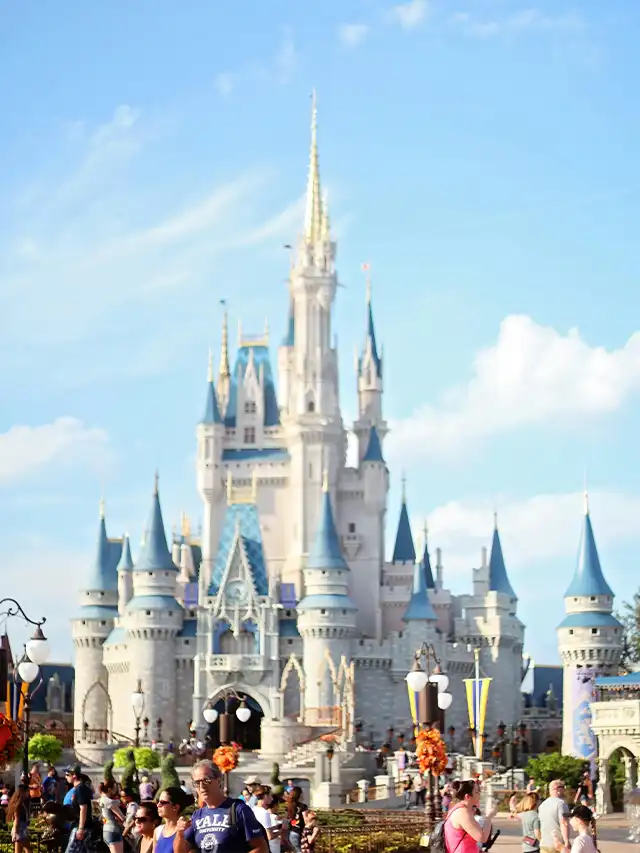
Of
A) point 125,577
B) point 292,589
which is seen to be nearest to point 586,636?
point 292,589

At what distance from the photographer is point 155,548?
72438 millimetres

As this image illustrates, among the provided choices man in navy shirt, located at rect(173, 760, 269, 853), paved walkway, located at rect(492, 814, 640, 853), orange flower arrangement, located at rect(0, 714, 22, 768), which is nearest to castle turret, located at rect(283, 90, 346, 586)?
paved walkway, located at rect(492, 814, 640, 853)

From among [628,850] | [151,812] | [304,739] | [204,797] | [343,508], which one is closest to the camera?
[204,797]

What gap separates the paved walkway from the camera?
96.6 feet

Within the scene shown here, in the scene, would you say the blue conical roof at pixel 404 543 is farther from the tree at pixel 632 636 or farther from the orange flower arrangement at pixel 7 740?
the orange flower arrangement at pixel 7 740

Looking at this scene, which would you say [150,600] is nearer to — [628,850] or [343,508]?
[343,508]

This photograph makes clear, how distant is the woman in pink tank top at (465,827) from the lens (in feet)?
44.8

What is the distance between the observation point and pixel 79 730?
7075 centimetres

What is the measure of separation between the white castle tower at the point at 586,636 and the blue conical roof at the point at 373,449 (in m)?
11.7

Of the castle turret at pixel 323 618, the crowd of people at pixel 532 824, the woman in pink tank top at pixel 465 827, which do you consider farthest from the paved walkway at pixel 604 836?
the castle turret at pixel 323 618

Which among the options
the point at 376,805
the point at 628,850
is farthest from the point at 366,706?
the point at 628,850

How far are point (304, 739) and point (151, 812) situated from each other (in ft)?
176

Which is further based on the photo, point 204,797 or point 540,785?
point 540,785

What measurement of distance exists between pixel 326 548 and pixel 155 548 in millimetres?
7344
